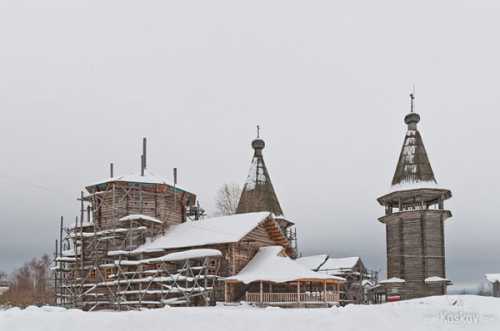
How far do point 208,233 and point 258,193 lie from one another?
1345 centimetres

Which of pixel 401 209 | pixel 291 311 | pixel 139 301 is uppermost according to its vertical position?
pixel 401 209

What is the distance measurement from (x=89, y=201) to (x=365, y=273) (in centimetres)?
2486

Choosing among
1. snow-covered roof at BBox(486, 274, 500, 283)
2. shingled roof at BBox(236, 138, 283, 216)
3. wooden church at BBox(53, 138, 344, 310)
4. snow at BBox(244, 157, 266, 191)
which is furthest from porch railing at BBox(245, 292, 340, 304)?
snow at BBox(244, 157, 266, 191)

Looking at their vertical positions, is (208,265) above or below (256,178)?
below

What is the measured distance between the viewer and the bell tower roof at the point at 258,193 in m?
43.4

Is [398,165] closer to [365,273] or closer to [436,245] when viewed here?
[436,245]

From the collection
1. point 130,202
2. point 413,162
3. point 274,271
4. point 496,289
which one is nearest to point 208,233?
point 274,271

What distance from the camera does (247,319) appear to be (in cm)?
1281

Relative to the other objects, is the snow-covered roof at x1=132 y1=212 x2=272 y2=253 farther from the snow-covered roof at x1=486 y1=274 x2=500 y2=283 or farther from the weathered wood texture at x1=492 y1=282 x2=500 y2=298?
the weathered wood texture at x1=492 y1=282 x2=500 y2=298

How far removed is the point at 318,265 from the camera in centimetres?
4269

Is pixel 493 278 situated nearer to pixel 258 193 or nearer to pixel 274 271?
pixel 274 271

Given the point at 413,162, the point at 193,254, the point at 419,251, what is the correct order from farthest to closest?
the point at 413,162, the point at 419,251, the point at 193,254

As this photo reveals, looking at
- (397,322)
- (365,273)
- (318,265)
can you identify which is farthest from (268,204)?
(397,322)

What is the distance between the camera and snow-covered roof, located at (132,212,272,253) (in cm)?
2973
